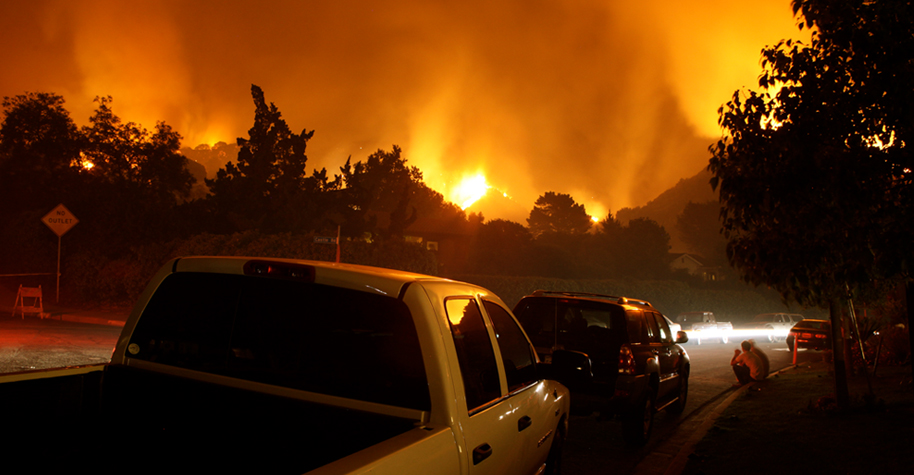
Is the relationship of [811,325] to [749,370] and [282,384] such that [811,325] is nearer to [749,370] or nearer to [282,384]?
[749,370]

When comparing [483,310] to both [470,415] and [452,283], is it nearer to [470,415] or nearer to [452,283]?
[452,283]

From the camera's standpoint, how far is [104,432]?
2932 millimetres

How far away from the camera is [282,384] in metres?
2.65

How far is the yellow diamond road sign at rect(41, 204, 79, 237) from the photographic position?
66.9ft

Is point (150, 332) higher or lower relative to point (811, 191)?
lower

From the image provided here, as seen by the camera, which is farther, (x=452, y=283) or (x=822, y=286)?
(x=822, y=286)

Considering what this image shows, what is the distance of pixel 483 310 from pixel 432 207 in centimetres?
8619

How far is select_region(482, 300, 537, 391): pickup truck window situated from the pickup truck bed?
1246 millimetres

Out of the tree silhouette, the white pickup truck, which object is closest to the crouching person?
the white pickup truck

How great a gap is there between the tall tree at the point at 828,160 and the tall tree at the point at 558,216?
90080 millimetres

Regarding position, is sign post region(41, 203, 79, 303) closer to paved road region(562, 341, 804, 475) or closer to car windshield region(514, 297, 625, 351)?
car windshield region(514, 297, 625, 351)

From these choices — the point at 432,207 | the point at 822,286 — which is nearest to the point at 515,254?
the point at 432,207

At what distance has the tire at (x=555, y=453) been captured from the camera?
4352mm

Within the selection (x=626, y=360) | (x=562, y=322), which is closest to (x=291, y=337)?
(x=626, y=360)
